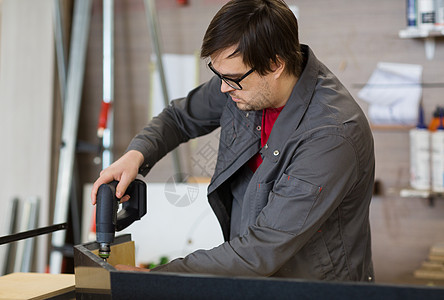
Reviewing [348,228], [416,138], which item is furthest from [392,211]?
[348,228]

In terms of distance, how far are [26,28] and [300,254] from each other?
210 cm

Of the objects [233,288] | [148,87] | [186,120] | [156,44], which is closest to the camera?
[233,288]

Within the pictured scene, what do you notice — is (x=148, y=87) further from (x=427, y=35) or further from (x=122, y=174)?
(x=122, y=174)

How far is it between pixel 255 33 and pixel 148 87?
183cm

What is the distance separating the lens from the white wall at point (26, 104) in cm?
273

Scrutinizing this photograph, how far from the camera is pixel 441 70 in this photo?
2.45 metres

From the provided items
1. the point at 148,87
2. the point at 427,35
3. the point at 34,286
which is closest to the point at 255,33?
the point at 34,286

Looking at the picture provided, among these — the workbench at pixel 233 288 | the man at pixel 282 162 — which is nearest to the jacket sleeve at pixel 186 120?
the man at pixel 282 162

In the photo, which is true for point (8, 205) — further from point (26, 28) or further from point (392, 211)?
point (392, 211)

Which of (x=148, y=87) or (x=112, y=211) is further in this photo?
(x=148, y=87)

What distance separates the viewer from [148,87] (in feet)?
9.52

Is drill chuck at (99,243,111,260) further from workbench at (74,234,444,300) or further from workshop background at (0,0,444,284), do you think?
workshop background at (0,0,444,284)

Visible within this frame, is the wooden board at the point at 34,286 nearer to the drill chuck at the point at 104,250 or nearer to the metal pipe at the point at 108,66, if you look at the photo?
the drill chuck at the point at 104,250

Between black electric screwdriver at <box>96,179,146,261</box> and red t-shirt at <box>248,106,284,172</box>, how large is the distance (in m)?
0.28
